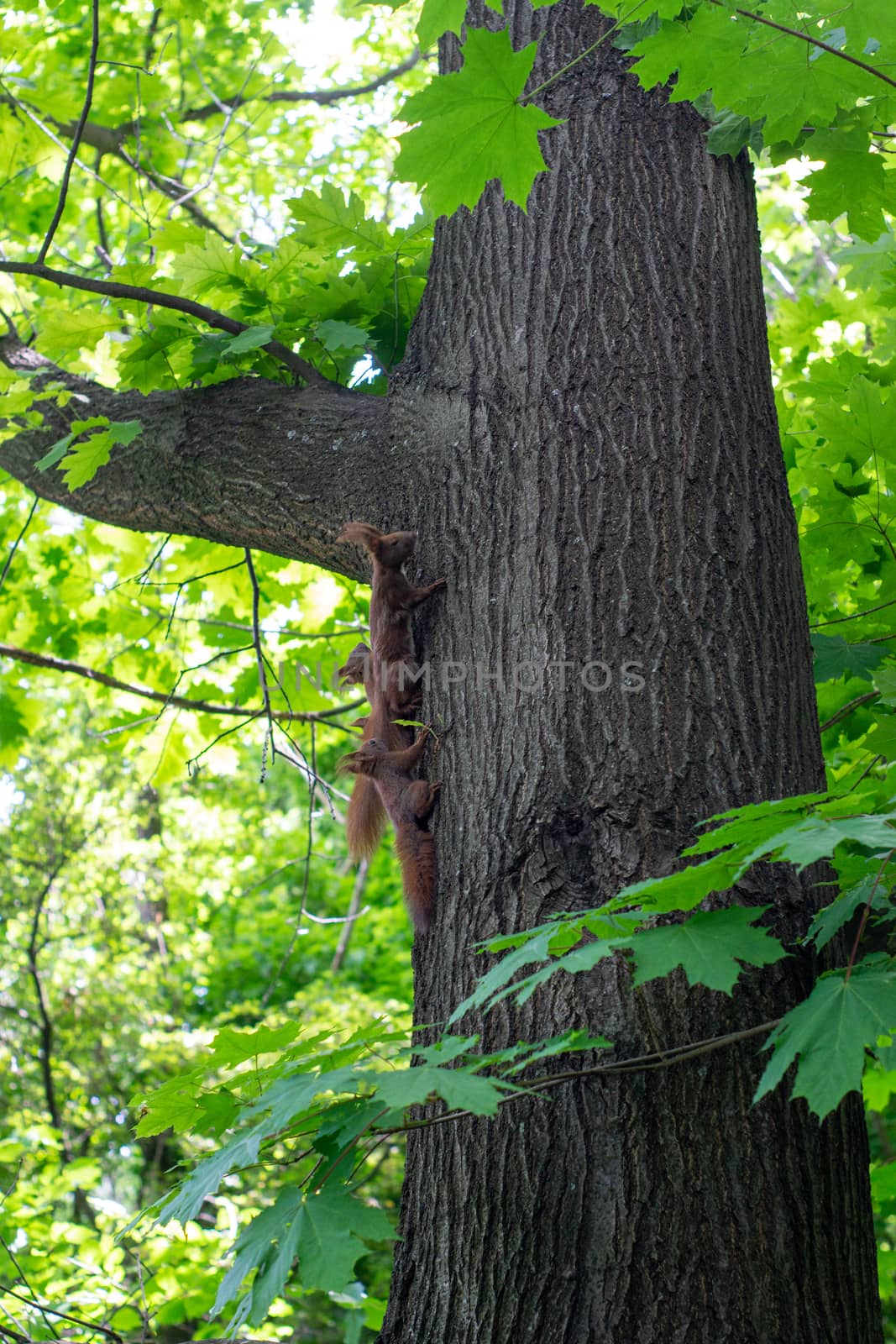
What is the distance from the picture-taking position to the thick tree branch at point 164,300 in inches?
103

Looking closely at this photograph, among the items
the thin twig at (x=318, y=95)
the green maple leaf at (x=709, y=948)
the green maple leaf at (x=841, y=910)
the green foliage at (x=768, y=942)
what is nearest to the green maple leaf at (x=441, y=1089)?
the green foliage at (x=768, y=942)

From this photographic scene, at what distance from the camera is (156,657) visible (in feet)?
18.9

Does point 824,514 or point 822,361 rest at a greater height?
point 822,361

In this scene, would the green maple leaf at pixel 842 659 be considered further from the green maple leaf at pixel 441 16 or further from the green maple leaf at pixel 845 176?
the green maple leaf at pixel 441 16

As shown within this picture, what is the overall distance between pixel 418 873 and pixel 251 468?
1191 mm

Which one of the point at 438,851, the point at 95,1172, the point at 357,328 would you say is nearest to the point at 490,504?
the point at 438,851

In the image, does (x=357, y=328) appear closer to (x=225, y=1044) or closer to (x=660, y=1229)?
(x=225, y=1044)

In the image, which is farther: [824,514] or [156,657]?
[156,657]

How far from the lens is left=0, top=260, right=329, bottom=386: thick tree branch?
2.62m

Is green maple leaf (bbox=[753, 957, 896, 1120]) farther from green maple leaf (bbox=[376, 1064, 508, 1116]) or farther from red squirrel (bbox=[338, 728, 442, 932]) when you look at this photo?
red squirrel (bbox=[338, 728, 442, 932])

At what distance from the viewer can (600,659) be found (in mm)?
2002

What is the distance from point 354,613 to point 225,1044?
3115mm

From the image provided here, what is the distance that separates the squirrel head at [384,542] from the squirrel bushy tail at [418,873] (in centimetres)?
60

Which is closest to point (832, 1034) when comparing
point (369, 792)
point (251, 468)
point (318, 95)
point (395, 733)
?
point (395, 733)
